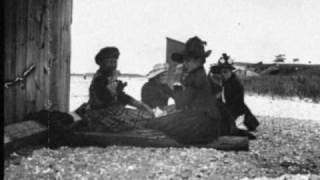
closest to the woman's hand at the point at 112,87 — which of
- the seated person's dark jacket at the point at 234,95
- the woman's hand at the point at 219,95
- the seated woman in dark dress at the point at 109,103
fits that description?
the seated woman in dark dress at the point at 109,103

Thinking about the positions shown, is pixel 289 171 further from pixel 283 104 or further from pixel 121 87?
pixel 283 104

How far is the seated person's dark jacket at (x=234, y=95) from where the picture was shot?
7.26 meters

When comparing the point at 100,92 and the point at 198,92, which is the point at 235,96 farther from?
the point at 100,92

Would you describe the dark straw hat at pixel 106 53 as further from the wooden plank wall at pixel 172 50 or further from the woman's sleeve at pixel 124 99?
the wooden plank wall at pixel 172 50

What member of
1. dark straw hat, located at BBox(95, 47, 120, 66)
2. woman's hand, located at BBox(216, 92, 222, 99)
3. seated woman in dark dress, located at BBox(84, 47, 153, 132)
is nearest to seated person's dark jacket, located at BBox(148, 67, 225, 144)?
seated woman in dark dress, located at BBox(84, 47, 153, 132)

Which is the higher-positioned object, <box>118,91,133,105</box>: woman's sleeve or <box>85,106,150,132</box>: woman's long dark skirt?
<box>118,91,133,105</box>: woman's sleeve

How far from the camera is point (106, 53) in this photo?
20.6ft

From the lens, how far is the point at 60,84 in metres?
7.12

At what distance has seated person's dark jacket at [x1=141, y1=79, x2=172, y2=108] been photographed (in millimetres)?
8602

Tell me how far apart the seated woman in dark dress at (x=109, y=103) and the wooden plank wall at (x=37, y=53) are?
33.0 inches

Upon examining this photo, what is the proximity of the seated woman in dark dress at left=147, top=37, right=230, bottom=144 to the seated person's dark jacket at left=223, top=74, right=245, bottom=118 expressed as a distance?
56.4 inches

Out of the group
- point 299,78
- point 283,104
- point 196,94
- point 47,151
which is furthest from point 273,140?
point 299,78

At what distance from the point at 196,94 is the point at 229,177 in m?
1.75

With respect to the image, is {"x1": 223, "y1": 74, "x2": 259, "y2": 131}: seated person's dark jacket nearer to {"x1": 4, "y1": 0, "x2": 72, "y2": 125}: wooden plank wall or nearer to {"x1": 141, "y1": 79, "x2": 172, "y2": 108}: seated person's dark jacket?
{"x1": 141, "y1": 79, "x2": 172, "y2": 108}: seated person's dark jacket
